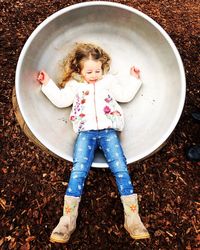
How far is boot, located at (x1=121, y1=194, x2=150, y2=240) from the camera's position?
2.60 m

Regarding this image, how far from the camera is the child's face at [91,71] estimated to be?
10.3 feet

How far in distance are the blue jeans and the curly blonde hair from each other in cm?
56

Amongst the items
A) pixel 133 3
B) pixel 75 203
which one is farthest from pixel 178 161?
pixel 133 3

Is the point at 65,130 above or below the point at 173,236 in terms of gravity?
above

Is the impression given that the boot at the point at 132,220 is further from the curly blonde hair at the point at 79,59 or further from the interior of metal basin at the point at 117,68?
the curly blonde hair at the point at 79,59

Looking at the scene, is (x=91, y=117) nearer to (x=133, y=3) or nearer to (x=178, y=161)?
(x=178, y=161)

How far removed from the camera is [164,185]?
3.12 metres

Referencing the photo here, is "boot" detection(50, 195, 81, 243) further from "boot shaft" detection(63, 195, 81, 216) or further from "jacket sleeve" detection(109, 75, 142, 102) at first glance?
"jacket sleeve" detection(109, 75, 142, 102)

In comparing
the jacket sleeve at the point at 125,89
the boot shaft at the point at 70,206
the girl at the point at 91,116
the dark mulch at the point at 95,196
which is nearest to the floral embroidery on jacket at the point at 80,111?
the girl at the point at 91,116

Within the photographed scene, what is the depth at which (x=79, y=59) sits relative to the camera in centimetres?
324

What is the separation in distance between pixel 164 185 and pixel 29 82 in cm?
136

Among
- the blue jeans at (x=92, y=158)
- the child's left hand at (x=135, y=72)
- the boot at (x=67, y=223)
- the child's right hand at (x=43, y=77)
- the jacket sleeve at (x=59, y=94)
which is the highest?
the child's left hand at (x=135, y=72)

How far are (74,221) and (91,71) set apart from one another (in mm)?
1212

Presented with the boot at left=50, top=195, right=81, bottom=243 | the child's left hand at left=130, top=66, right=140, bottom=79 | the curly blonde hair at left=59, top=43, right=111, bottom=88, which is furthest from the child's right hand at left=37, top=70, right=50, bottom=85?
the boot at left=50, top=195, right=81, bottom=243
